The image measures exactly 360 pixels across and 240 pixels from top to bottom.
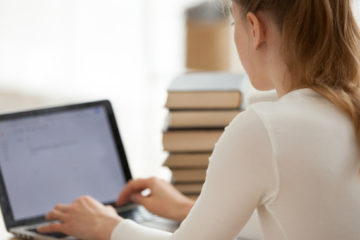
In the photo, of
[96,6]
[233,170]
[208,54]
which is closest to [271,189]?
[233,170]

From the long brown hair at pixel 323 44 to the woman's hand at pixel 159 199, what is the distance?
408mm

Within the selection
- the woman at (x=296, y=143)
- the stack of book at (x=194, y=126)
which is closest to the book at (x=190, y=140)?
the stack of book at (x=194, y=126)

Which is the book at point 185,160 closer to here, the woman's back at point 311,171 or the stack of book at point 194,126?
the stack of book at point 194,126

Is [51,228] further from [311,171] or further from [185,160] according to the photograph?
[311,171]

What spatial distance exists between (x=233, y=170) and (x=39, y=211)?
1.65 ft

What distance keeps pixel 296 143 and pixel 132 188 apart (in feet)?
1.68

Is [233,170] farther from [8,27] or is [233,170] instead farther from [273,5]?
[8,27]

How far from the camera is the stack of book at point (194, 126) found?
1.34 meters

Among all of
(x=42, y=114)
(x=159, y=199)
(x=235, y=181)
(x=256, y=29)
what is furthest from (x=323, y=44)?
(x=42, y=114)

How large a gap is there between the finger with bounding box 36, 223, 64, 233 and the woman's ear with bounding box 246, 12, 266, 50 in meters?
0.47

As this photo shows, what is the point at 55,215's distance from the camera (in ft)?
3.54

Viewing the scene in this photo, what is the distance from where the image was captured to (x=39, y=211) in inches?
44.6

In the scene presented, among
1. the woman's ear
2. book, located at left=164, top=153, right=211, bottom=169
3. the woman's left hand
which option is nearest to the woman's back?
the woman's ear

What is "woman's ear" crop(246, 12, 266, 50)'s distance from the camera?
2.76ft
